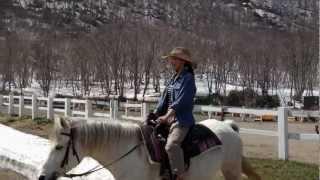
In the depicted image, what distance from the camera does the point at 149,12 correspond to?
550ft

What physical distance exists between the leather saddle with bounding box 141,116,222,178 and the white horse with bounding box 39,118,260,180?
0.07 meters

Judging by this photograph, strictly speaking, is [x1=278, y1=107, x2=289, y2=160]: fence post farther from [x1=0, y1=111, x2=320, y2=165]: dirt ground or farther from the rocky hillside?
the rocky hillside

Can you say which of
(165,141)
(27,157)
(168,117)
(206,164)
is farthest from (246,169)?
(27,157)

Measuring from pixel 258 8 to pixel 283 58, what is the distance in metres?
116

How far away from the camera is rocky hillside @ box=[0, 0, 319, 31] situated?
138m

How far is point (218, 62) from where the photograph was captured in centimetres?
7512

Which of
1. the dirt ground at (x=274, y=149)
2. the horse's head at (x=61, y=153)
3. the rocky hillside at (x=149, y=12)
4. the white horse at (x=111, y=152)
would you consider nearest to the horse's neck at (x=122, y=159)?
the white horse at (x=111, y=152)

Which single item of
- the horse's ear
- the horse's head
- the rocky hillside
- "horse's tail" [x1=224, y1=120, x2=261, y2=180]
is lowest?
"horse's tail" [x1=224, y1=120, x2=261, y2=180]

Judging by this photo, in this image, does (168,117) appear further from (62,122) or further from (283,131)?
(283,131)

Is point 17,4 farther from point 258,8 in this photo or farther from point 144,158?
point 144,158

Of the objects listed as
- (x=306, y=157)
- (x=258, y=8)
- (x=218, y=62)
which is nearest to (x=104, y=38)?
(x=218, y=62)

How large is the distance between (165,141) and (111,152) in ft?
2.15

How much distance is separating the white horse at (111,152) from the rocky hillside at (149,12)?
11524cm

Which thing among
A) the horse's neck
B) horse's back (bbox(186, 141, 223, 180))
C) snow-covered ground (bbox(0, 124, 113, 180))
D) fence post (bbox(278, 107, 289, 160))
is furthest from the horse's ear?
fence post (bbox(278, 107, 289, 160))
